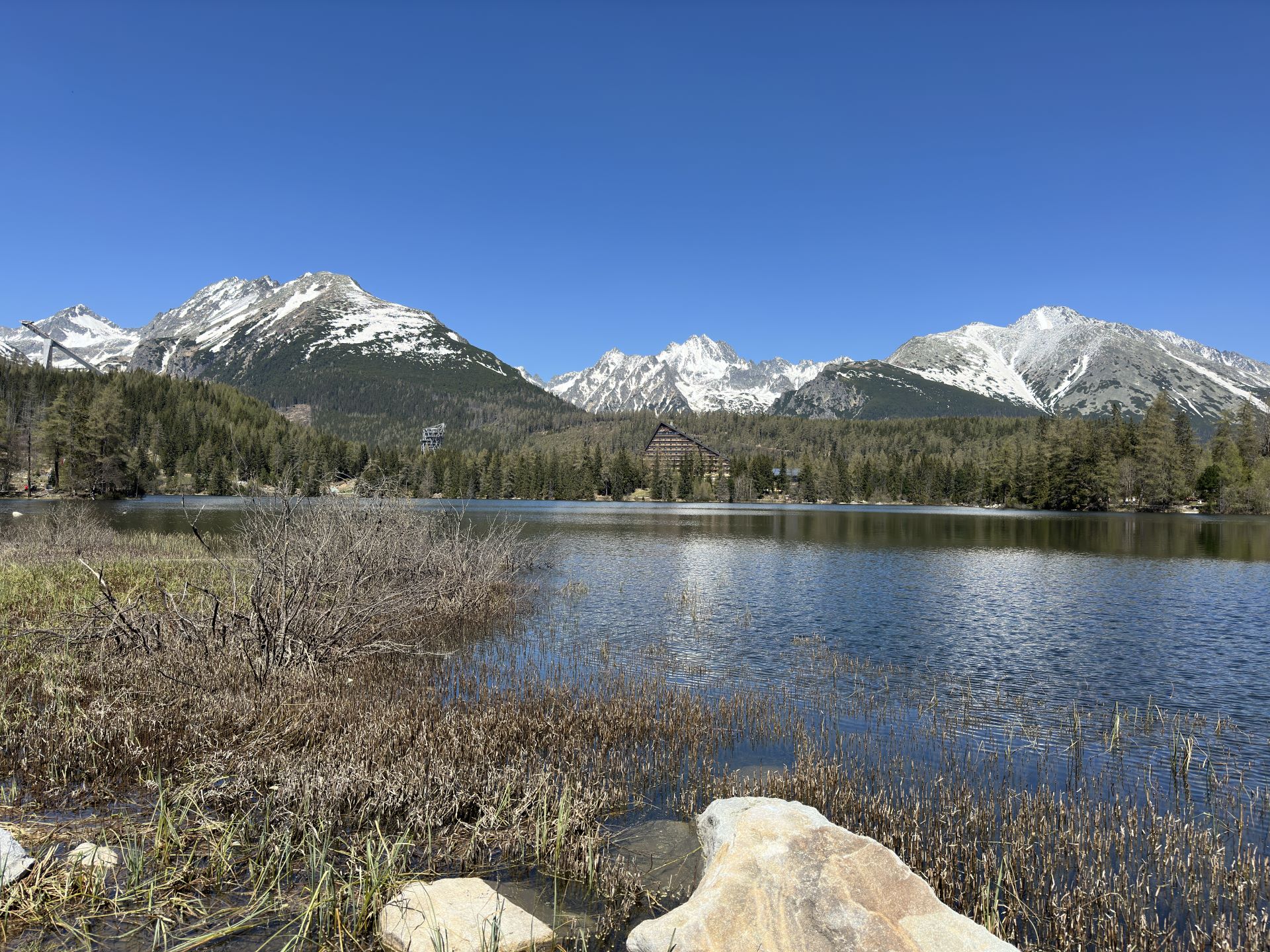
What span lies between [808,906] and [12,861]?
778 centimetres

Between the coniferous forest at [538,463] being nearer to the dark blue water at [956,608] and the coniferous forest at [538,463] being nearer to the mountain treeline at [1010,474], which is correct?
the mountain treeline at [1010,474]

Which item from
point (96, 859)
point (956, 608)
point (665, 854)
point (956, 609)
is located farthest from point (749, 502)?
point (96, 859)

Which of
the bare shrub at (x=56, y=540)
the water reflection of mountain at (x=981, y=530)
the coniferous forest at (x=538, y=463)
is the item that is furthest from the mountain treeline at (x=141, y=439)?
the bare shrub at (x=56, y=540)

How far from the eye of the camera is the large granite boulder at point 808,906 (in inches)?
Result: 230

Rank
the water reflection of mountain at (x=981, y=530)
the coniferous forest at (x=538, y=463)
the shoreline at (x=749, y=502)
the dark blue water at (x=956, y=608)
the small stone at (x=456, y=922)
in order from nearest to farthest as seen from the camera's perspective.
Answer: the small stone at (x=456, y=922) < the dark blue water at (x=956, y=608) < the water reflection of mountain at (x=981, y=530) < the shoreline at (x=749, y=502) < the coniferous forest at (x=538, y=463)

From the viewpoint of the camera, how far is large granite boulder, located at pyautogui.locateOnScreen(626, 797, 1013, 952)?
5.85 metres

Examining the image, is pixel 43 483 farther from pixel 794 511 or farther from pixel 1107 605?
pixel 1107 605

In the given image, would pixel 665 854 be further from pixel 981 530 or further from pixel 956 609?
pixel 981 530

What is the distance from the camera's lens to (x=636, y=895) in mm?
7973

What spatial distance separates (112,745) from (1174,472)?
5909 inches

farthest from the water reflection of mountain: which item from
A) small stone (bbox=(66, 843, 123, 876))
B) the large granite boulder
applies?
small stone (bbox=(66, 843, 123, 876))

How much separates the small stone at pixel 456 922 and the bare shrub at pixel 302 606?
29.6 ft

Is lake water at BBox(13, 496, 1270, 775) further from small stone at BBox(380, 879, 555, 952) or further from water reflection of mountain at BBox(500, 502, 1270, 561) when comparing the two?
small stone at BBox(380, 879, 555, 952)

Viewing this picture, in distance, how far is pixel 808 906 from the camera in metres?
6.12
